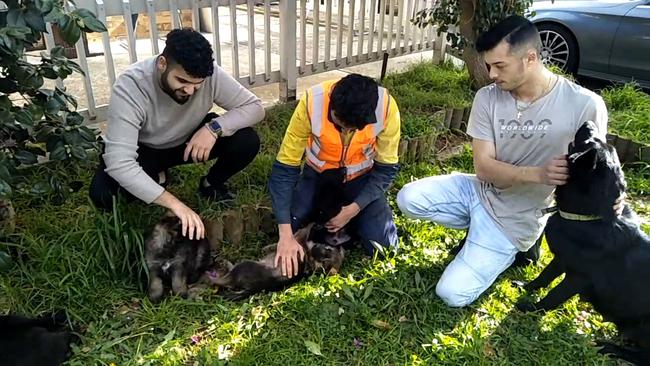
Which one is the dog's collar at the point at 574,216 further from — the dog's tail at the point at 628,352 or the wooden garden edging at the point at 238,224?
the wooden garden edging at the point at 238,224

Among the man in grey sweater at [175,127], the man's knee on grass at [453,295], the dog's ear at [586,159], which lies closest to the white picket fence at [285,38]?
the man in grey sweater at [175,127]

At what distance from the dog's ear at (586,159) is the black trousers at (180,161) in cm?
190

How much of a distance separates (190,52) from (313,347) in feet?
5.20

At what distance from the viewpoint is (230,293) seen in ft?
9.95

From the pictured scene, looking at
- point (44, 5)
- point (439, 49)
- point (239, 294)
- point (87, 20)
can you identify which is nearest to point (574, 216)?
point (239, 294)

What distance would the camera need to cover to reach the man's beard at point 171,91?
109 inches

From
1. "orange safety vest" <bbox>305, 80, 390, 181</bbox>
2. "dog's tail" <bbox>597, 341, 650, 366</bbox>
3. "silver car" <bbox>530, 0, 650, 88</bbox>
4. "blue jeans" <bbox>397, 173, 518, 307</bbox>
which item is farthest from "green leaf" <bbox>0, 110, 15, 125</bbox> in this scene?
"silver car" <bbox>530, 0, 650, 88</bbox>

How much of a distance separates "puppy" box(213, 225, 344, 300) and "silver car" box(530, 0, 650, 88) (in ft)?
16.2

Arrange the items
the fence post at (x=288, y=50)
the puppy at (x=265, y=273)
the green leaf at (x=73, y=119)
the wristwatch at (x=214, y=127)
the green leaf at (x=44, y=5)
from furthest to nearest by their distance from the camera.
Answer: the fence post at (x=288, y=50), the wristwatch at (x=214, y=127), the puppy at (x=265, y=273), the green leaf at (x=73, y=119), the green leaf at (x=44, y=5)

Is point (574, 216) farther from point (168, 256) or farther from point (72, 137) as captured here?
point (72, 137)

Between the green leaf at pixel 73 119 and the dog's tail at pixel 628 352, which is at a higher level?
the green leaf at pixel 73 119

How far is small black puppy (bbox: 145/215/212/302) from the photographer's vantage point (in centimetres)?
292

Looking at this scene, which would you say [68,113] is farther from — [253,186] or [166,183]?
[253,186]

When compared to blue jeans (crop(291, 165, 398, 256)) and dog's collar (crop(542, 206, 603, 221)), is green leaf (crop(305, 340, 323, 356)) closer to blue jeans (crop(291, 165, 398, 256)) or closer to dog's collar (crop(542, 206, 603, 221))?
blue jeans (crop(291, 165, 398, 256))
